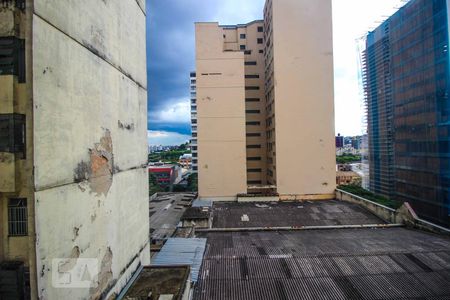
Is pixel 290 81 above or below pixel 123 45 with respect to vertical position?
above

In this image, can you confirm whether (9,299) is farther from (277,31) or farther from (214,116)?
(277,31)

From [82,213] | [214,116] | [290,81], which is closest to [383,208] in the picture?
[290,81]

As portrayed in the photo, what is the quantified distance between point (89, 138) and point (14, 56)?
5.15 feet

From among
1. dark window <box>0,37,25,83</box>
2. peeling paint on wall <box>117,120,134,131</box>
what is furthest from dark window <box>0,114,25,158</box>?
peeling paint on wall <box>117,120,134,131</box>

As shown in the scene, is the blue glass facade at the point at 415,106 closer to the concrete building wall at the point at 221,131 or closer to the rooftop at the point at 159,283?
Answer: the concrete building wall at the point at 221,131

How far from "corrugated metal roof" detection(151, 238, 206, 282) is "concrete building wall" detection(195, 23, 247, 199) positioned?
1336 cm

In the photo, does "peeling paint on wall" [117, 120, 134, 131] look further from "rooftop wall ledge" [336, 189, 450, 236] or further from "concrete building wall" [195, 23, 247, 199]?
"concrete building wall" [195, 23, 247, 199]

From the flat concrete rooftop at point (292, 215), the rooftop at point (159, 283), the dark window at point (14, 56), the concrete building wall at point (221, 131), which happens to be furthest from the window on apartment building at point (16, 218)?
the concrete building wall at point (221, 131)

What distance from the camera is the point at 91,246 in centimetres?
450

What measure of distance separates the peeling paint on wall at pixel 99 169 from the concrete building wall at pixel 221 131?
63.2 feet

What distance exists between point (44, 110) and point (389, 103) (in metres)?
32.2

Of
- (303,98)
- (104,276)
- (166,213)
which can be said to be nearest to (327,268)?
(104,276)

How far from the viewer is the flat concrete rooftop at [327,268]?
8250 mm

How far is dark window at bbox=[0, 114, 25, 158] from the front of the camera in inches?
124
